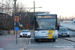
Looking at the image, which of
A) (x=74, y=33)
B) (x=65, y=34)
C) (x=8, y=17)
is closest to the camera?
(x=65, y=34)

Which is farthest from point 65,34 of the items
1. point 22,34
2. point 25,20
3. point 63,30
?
point 25,20

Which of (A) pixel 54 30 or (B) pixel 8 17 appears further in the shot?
(B) pixel 8 17

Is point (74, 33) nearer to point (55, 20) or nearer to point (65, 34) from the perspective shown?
point (65, 34)

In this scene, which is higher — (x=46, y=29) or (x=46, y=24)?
(x=46, y=24)

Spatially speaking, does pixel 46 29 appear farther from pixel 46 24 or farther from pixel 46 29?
pixel 46 24

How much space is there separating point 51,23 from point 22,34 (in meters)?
10.1

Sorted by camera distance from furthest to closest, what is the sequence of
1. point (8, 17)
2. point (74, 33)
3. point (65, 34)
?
point (8, 17) < point (74, 33) < point (65, 34)

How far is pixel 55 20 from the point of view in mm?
16250

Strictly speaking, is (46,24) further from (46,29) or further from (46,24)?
(46,29)

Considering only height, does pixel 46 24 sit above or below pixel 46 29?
above

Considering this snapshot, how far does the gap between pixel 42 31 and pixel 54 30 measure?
1404 mm

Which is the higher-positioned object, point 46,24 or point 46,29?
point 46,24

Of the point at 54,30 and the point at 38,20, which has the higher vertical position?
the point at 38,20

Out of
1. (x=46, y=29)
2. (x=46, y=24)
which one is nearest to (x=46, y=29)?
(x=46, y=29)
